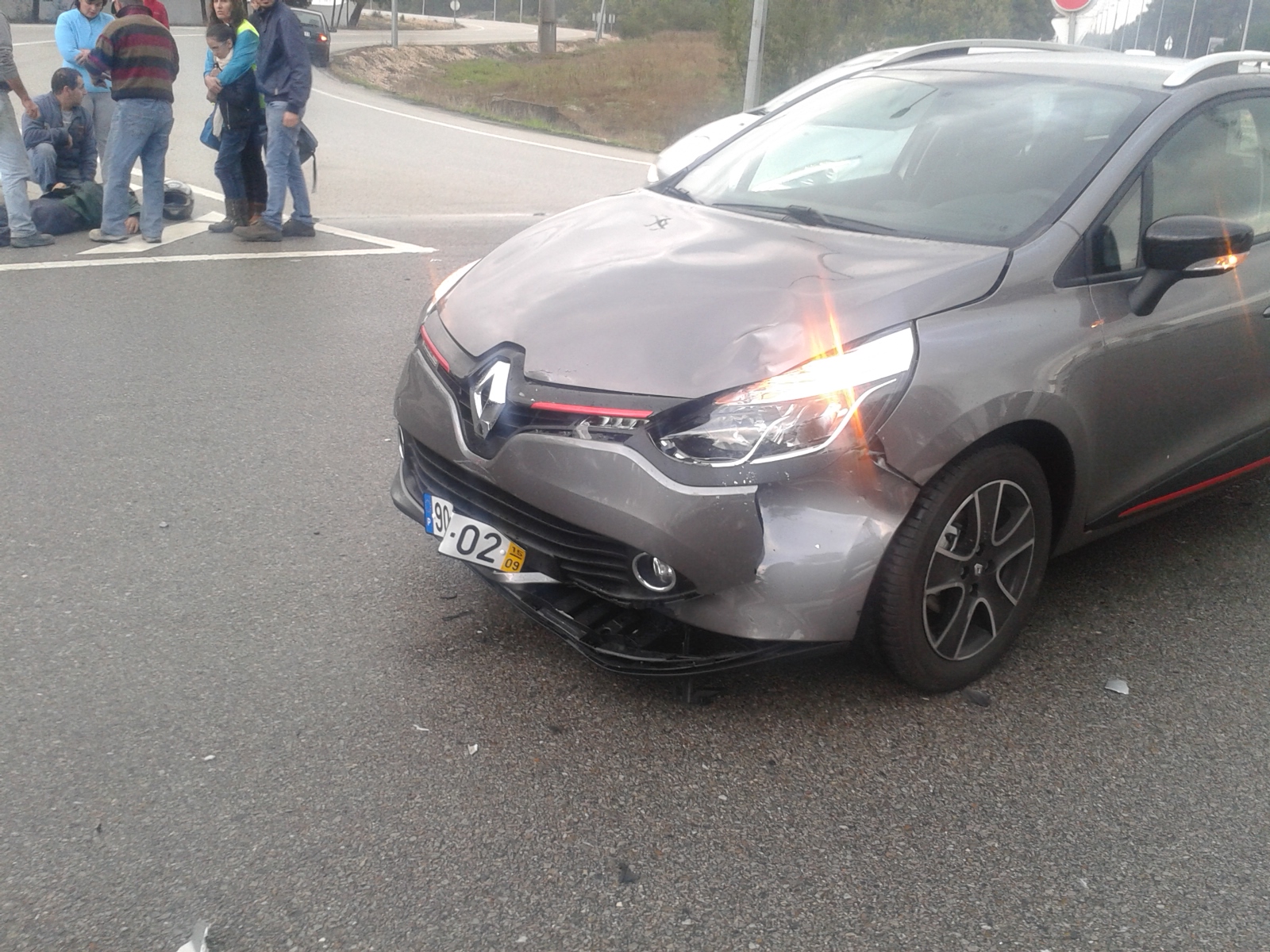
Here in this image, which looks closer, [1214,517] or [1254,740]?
[1254,740]

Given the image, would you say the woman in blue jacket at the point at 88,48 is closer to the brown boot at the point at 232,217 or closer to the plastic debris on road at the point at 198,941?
the brown boot at the point at 232,217

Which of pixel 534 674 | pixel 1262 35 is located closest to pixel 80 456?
pixel 534 674

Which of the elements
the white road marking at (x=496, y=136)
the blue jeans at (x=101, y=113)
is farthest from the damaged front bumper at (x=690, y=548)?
the white road marking at (x=496, y=136)

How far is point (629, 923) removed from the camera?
8.05ft

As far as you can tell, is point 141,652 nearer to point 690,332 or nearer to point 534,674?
point 534,674

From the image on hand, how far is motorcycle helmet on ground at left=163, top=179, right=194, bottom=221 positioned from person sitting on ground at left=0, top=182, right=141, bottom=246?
0.44 metres

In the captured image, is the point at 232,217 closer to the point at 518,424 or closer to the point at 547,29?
the point at 518,424

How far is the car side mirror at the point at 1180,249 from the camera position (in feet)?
11.1

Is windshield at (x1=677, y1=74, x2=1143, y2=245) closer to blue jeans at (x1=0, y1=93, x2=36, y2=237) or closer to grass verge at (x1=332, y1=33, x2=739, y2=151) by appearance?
blue jeans at (x1=0, y1=93, x2=36, y2=237)

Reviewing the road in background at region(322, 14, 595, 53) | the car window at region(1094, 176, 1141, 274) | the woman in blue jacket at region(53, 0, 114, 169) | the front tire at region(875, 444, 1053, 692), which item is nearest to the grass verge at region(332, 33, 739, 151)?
the road in background at region(322, 14, 595, 53)

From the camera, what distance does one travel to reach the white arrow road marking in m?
8.66

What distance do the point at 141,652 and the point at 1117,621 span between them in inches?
115

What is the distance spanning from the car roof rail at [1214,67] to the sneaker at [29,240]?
7.65 meters

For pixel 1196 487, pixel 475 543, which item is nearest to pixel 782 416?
pixel 475 543
